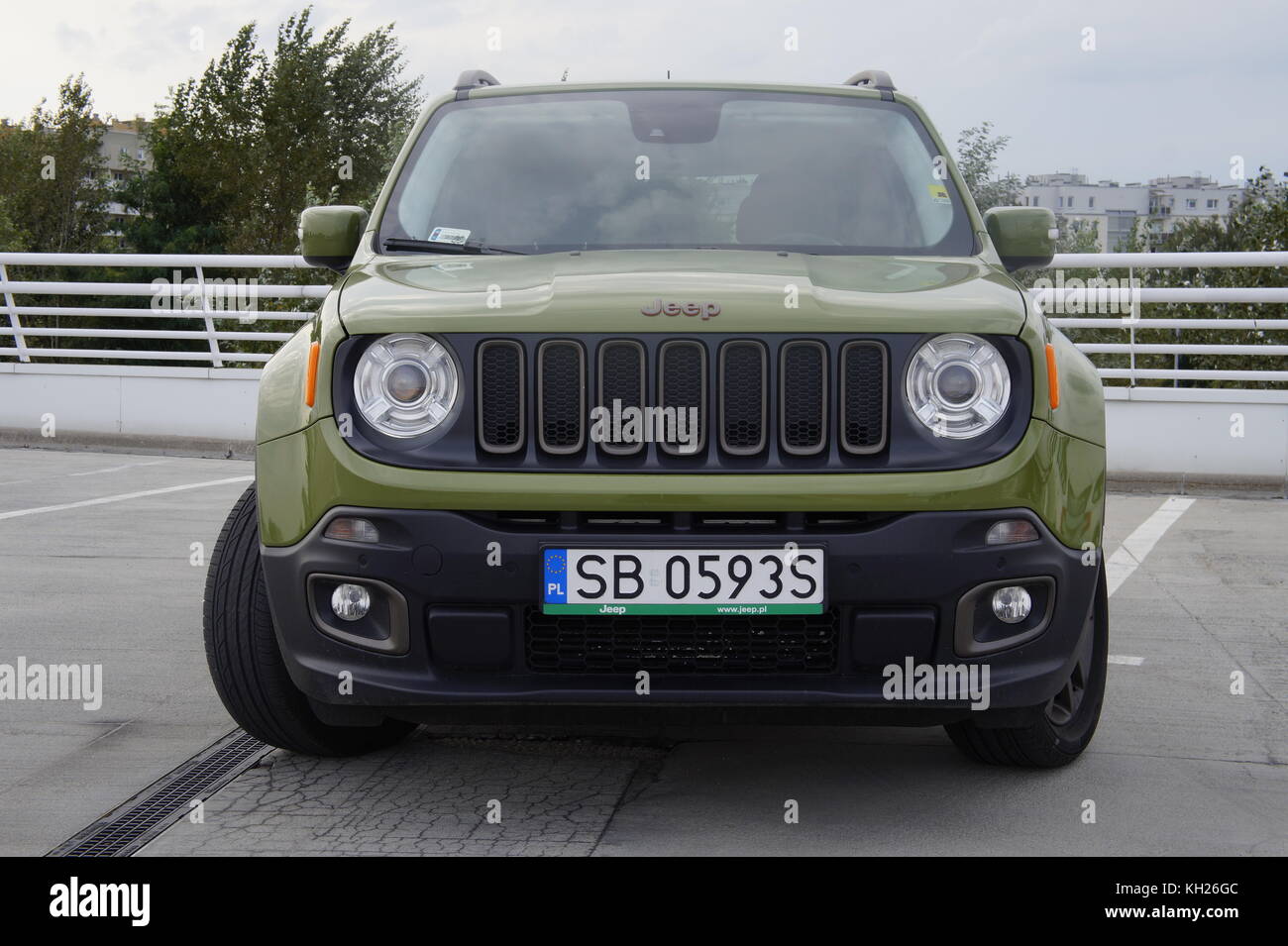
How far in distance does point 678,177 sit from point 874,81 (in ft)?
3.14

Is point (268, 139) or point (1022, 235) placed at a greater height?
point (268, 139)

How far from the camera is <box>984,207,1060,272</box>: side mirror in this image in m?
4.21

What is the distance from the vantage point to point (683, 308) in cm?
324

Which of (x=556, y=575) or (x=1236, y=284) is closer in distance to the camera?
(x=556, y=575)

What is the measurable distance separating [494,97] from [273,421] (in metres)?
1.68

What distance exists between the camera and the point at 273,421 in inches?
135

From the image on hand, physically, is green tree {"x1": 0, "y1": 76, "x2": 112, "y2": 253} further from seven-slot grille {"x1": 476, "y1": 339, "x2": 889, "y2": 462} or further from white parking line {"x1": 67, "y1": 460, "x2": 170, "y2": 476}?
seven-slot grille {"x1": 476, "y1": 339, "x2": 889, "y2": 462}

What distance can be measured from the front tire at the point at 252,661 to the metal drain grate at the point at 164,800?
0.53ft

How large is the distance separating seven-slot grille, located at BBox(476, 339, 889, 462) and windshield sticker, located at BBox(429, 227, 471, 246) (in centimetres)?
98

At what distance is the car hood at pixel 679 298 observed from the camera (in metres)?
3.23
